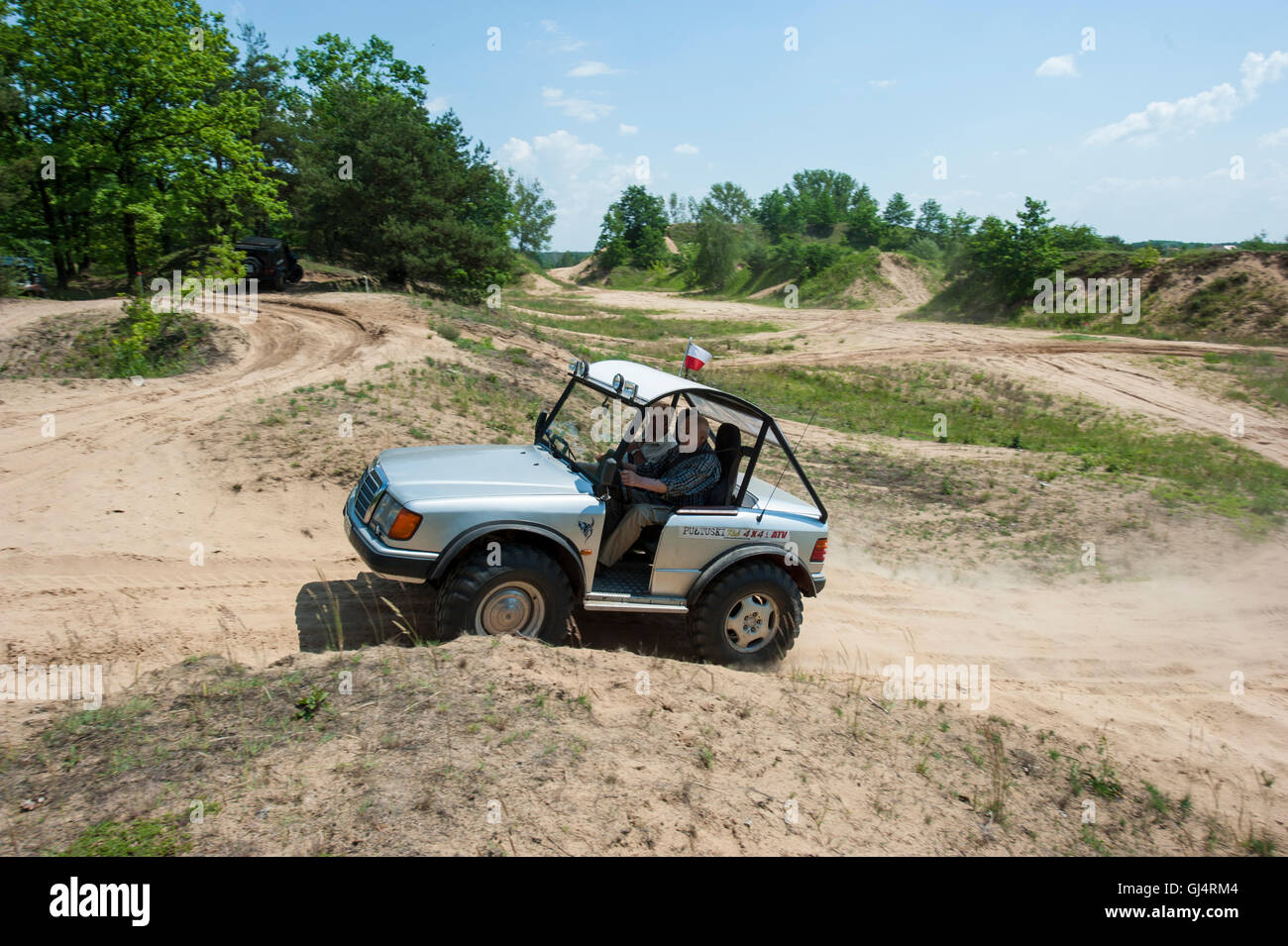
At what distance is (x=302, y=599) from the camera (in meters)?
7.00

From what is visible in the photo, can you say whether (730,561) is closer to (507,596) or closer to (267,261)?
(507,596)

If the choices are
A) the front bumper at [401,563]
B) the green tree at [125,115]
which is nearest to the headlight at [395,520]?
the front bumper at [401,563]

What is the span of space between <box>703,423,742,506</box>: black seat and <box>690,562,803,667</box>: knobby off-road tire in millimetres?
537

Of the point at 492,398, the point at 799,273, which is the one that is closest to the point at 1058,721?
the point at 492,398

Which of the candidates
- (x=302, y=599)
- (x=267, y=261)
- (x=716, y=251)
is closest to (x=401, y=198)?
(x=267, y=261)

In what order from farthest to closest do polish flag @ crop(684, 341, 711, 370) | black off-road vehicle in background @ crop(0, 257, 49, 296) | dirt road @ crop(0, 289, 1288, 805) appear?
black off-road vehicle in background @ crop(0, 257, 49, 296) → dirt road @ crop(0, 289, 1288, 805) → polish flag @ crop(684, 341, 711, 370)

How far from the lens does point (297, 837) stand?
134 inches

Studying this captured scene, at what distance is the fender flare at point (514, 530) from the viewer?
5488mm

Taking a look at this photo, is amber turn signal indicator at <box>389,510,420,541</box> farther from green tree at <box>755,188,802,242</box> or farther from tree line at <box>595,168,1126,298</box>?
green tree at <box>755,188,802,242</box>

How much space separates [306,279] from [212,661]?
24141mm

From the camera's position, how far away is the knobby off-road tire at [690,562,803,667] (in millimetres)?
6289

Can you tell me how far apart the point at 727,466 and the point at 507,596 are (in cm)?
199

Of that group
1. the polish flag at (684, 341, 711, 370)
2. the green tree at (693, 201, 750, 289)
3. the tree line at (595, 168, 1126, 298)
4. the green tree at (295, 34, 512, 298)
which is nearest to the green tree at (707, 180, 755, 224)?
the tree line at (595, 168, 1126, 298)

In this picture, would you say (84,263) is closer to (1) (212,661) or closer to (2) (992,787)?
(1) (212,661)
